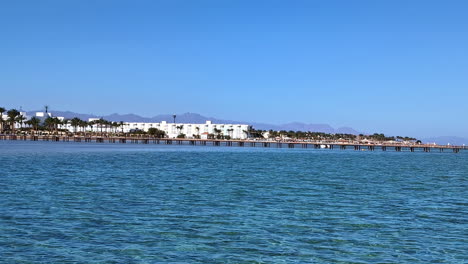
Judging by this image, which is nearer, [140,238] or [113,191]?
[140,238]

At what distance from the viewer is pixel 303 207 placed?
2692cm

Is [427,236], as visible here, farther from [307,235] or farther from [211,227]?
[211,227]

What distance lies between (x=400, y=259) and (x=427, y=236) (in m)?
4.20

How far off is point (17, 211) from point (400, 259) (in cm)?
1563

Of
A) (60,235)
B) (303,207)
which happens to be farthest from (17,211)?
(303,207)

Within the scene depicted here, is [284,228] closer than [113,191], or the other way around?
[284,228]

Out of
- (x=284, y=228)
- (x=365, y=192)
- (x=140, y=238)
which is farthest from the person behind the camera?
(x=365, y=192)

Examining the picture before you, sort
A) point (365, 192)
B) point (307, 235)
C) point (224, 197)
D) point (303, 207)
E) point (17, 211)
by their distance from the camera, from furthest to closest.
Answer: point (365, 192) → point (224, 197) → point (303, 207) → point (17, 211) → point (307, 235)

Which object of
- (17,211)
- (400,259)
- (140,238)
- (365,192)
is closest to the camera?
(400,259)

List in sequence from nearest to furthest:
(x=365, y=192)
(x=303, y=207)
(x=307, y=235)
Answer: (x=307, y=235)
(x=303, y=207)
(x=365, y=192)

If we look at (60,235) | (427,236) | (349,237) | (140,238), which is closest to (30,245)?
(60,235)

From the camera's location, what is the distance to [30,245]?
54.9 feet

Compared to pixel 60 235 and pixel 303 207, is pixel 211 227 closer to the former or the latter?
pixel 60 235

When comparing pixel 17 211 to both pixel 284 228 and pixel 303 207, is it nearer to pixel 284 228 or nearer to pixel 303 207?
pixel 284 228
